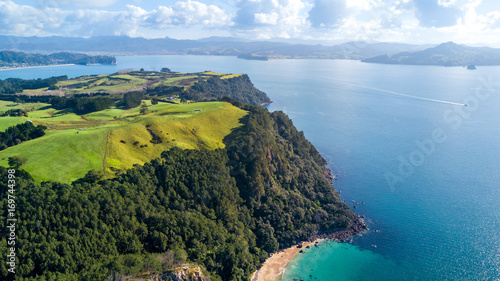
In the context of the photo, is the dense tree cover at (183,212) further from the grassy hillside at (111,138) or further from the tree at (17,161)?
the tree at (17,161)

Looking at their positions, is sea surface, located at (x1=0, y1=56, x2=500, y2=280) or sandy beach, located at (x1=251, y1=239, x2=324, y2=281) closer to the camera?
sandy beach, located at (x1=251, y1=239, x2=324, y2=281)

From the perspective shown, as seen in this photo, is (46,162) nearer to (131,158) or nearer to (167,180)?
(131,158)

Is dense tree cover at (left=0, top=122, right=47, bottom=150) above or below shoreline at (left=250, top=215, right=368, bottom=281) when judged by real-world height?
above

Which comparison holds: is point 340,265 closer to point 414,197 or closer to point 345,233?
point 345,233

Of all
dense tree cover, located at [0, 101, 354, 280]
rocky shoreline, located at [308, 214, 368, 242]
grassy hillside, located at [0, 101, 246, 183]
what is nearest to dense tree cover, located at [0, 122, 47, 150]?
grassy hillside, located at [0, 101, 246, 183]

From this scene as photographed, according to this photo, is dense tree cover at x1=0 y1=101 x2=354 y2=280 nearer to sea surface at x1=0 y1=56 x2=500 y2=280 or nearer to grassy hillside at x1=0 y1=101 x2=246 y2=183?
grassy hillside at x1=0 y1=101 x2=246 y2=183

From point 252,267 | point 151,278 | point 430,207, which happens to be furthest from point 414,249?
point 151,278

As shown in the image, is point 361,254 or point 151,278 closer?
point 151,278
